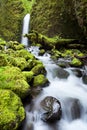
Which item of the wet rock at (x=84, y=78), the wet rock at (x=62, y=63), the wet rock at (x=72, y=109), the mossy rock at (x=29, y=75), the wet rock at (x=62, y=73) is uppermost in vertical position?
the mossy rock at (x=29, y=75)

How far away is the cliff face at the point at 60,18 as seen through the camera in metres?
12.0

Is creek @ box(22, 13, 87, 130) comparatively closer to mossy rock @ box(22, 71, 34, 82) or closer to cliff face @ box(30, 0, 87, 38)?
mossy rock @ box(22, 71, 34, 82)

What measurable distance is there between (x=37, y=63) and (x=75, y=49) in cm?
423

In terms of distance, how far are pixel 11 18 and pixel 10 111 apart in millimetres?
13101

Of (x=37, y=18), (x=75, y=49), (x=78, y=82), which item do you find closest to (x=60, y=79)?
(x=78, y=82)

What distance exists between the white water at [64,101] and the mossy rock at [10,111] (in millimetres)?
378

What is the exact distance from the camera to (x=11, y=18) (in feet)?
56.6

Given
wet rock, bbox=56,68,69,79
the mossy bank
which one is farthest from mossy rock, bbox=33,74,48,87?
wet rock, bbox=56,68,69,79

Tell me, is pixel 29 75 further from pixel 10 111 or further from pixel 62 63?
pixel 62 63

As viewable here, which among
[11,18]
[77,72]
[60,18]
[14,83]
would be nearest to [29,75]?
[14,83]

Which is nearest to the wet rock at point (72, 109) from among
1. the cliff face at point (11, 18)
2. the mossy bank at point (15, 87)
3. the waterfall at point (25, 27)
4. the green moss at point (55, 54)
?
the mossy bank at point (15, 87)

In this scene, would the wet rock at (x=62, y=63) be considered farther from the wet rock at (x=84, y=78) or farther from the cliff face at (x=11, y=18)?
the cliff face at (x=11, y=18)

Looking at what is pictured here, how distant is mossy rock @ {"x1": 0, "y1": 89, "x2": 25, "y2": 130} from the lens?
474 cm

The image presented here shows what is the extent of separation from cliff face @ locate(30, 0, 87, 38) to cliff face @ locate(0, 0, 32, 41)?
51.3 inches
